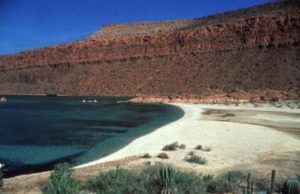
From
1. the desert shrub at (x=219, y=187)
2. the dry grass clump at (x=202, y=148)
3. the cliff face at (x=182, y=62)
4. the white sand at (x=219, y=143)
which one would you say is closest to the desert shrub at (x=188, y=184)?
the desert shrub at (x=219, y=187)

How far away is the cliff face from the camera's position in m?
69.5

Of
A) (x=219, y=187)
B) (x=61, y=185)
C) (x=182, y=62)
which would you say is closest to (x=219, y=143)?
(x=219, y=187)

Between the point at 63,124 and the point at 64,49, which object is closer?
the point at 63,124

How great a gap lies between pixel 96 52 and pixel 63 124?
67.9 m

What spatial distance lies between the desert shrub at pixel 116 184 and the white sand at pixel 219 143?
492 cm

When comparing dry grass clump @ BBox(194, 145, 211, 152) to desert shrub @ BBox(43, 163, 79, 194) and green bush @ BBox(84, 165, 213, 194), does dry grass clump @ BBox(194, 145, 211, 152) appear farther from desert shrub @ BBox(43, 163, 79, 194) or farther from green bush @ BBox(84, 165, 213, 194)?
desert shrub @ BBox(43, 163, 79, 194)

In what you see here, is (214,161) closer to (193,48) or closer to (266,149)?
(266,149)

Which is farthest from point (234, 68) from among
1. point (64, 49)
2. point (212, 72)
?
point (64, 49)

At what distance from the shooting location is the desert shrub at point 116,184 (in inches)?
426

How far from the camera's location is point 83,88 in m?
95.4

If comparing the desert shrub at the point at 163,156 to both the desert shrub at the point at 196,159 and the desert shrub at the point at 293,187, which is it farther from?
the desert shrub at the point at 293,187

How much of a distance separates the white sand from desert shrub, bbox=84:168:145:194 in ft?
16.1

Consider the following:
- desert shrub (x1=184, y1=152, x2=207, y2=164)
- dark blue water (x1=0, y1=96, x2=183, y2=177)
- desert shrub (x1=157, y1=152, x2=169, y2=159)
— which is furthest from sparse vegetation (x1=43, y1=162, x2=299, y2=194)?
dark blue water (x1=0, y1=96, x2=183, y2=177)

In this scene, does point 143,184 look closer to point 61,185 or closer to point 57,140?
point 61,185
